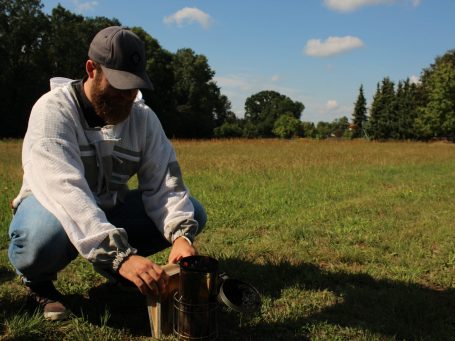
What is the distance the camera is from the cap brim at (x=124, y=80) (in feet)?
6.35

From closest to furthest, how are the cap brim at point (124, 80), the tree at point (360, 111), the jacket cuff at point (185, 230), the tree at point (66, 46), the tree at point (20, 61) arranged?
the cap brim at point (124, 80) < the jacket cuff at point (185, 230) < the tree at point (20, 61) < the tree at point (66, 46) < the tree at point (360, 111)

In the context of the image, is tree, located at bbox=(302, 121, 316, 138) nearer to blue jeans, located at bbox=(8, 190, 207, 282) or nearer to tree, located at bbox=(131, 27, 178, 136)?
tree, located at bbox=(131, 27, 178, 136)

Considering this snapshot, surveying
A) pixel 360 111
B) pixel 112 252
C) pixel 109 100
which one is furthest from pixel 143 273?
pixel 360 111

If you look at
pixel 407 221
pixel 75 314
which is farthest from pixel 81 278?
pixel 407 221

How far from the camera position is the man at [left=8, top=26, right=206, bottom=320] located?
73.1 inches

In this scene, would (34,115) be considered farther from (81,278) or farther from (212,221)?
(212,221)

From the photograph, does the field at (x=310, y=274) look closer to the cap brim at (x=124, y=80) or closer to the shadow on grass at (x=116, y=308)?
the shadow on grass at (x=116, y=308)

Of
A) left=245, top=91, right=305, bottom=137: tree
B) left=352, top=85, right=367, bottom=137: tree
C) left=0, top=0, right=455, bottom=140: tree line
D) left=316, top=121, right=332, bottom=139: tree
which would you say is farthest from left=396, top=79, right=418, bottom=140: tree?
left=245, top=91, right=305, bottom=137: tree

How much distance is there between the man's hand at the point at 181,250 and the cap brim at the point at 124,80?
76 centimetres

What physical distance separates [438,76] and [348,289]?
5252 cm

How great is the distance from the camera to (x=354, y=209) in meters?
5.45

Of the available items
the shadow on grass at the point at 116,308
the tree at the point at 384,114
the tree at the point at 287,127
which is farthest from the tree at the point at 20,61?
the tree at the point at 287,127

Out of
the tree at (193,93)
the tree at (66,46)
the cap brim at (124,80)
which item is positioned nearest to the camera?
the cap brim at (124,80)

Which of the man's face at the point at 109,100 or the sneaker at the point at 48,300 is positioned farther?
the sneaker at the point at 48,300
